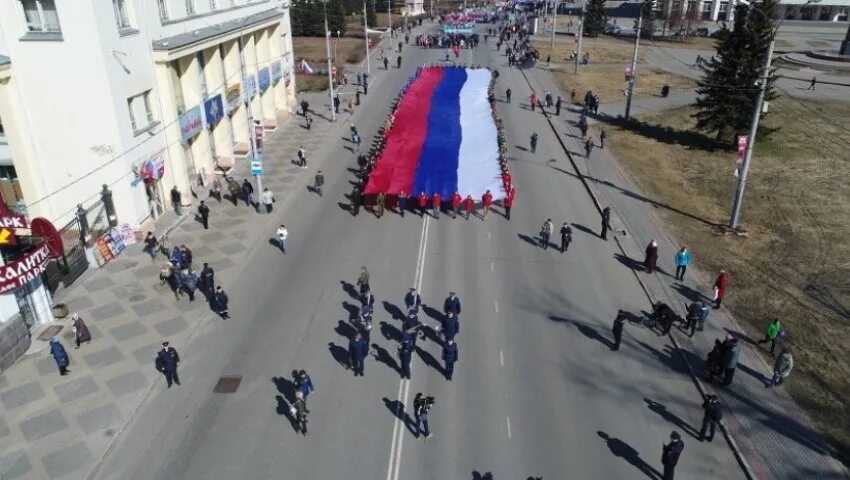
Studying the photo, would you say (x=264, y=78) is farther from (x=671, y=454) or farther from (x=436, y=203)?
(x=671, y=454)

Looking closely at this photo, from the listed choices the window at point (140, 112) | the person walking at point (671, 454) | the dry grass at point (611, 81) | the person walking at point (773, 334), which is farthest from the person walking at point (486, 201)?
the dry grass at point (611, 81)

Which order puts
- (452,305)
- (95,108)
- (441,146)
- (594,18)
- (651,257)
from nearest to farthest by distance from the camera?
(452,305) < (651,257) < (95,108) < (441,146) < (594,18)

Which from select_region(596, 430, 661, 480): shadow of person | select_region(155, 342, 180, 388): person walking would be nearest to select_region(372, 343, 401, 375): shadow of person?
select_region(155, 342, 180, 388): person walking

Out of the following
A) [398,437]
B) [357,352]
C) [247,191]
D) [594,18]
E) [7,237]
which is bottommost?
[398,437]

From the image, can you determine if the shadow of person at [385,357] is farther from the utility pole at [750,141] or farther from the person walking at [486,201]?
the utility pole at [750,141]

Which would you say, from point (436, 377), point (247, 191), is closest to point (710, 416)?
point (436, 377)
